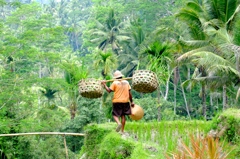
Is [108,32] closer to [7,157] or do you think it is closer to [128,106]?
[7,157]

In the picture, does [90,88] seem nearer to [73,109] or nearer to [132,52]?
[73,109]

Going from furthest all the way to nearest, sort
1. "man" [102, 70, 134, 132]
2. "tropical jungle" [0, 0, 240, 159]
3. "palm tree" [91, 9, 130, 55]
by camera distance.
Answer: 1. "palm tree" [91, 9, 130, 55]
2. "man" [102, 70, 134, 132]
3. "tropical jungle" [0, 0, 240, 159]

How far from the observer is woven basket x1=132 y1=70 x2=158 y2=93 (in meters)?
7.11

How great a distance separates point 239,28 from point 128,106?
293 inches

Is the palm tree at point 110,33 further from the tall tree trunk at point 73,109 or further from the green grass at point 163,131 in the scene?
the green grass at point 163,131

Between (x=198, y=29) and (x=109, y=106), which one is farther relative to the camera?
(x=109, y=106)

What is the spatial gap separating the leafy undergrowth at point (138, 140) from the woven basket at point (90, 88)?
0.74 metres

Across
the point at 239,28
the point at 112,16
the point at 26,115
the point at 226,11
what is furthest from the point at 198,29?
the point at 112,16

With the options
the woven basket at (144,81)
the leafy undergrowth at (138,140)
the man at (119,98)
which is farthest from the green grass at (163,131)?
the woven basket at (144,81)

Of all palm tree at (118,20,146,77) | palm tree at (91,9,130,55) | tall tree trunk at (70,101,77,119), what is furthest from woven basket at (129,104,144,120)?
palm tree at (91,9,130,55)

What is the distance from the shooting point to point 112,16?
101 ft

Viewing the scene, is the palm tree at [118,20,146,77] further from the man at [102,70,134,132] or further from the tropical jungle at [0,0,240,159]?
the man at [102,70,134,132]

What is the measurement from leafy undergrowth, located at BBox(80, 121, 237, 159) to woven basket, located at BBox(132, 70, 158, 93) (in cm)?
84

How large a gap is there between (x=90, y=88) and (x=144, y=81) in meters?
0.93
